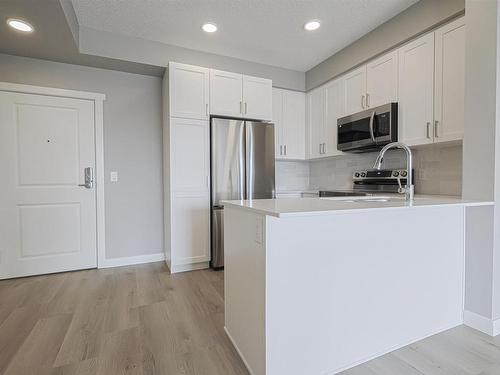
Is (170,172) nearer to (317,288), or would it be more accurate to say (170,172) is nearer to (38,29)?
(38,29)

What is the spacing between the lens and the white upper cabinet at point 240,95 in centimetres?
313

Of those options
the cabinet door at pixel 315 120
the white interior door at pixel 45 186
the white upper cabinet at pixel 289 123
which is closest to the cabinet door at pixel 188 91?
the white interior door at pixel 45 186

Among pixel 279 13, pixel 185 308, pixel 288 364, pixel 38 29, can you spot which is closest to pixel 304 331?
pixel 288 364

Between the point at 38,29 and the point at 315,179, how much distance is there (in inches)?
144

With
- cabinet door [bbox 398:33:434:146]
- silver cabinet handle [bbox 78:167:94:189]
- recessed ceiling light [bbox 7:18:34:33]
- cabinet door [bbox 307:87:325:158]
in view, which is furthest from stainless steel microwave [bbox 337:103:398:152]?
recessed ceiling light [bbox 7:18:34:33]

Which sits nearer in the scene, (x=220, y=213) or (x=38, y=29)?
(x=38, y=29)

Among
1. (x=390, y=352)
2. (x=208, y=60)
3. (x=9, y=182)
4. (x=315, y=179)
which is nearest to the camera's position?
(x=390, y=352)

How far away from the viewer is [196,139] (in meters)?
3.03

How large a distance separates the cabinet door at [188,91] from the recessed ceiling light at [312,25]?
1162 mm

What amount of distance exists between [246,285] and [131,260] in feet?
7.82

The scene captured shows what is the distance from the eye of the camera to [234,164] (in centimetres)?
314

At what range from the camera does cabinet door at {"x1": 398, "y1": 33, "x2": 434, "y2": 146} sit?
7.83 ft

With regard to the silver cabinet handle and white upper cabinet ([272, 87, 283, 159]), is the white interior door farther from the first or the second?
white upper cabinet ([272, 87, 283, 159])

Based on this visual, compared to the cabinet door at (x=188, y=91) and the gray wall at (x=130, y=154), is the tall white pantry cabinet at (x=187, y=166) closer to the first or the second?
the cabinet door at (x=188, y=91)
